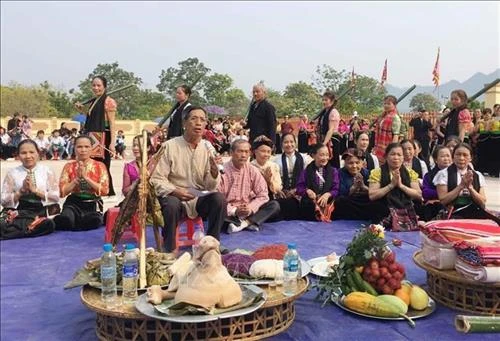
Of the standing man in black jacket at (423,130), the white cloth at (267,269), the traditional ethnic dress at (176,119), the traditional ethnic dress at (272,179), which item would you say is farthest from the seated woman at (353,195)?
the standing man in black jacket at (423,130)

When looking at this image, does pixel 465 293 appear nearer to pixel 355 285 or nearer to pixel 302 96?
pixel 355 285

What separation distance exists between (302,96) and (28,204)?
41.6 meters

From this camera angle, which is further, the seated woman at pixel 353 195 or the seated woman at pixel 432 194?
the seated woman at pixel 353 195

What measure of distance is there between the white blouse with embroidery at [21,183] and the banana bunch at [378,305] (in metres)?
3.21

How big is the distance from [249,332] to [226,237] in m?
2.38

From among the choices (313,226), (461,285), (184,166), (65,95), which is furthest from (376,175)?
(65,95)

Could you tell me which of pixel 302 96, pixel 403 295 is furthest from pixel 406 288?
pixel 302 96

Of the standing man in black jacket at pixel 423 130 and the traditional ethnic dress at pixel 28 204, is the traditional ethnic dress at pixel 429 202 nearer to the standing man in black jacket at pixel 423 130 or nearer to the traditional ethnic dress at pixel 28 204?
the traditional ethnic dress at pixel 28 204

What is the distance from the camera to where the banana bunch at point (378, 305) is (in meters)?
2.75

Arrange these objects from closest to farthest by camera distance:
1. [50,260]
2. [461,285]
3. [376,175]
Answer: [461,285]
[50,260]
[376,175]

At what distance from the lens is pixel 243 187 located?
5.08 metres

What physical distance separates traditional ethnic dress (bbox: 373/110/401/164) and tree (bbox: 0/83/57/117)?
3402 centimetres

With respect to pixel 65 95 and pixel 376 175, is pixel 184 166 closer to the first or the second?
pixel 376 175

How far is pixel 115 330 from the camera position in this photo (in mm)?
2461
